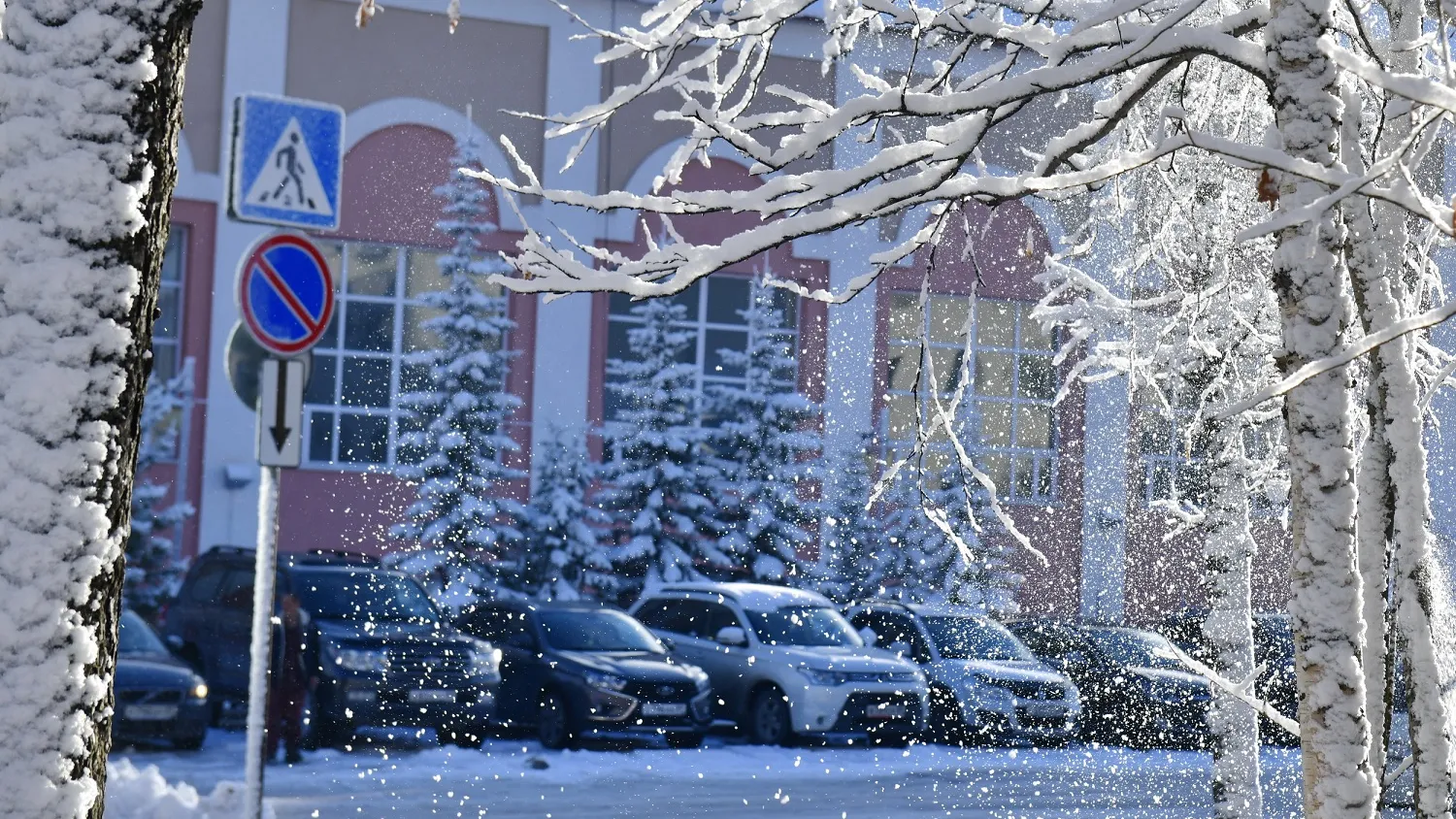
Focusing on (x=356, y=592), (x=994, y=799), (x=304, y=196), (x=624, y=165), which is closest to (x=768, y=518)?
(x=624, y=165)

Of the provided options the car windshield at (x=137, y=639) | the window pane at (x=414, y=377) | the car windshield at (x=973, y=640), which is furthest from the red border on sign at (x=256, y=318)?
the window pane at (x=414, y=377)

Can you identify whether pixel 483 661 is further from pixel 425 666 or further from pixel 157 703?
pixel 157 703

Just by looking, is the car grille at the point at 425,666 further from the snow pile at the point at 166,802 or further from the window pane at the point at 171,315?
the window pane at the point at 171,315

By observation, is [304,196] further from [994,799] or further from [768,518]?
[768,518]

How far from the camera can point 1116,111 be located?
212 inches

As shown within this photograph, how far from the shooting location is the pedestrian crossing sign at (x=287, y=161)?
349 inches

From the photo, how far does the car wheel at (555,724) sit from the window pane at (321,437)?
10.2m

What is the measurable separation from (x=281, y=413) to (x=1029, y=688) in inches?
514

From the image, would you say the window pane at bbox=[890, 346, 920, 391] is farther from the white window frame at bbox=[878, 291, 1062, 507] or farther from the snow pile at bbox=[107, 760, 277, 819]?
the snow pile at bbox=[107, 760, 277, 819]

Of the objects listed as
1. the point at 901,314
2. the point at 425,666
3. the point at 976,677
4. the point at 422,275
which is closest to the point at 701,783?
the point at 425,666

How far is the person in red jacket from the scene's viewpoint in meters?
15.5

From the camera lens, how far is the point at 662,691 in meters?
17.4

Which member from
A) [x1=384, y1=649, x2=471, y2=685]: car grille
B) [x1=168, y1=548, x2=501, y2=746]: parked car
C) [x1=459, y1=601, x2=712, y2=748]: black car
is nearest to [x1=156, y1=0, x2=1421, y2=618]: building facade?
[x1=168, y1=548, x2=501, y2=746]: parked car

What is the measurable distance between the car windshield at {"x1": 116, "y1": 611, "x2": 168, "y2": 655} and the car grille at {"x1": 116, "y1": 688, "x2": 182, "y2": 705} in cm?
49
